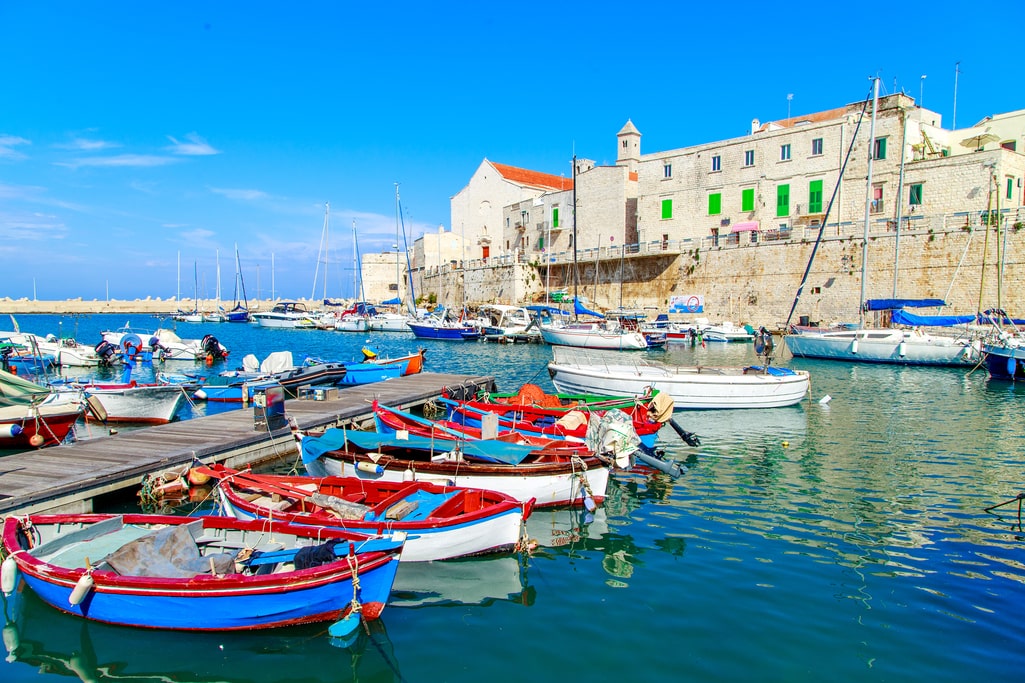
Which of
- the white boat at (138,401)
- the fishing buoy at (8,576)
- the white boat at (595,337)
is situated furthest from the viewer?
the white boat at (595,337)

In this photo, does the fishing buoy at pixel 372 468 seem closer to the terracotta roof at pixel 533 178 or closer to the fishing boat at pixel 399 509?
the fishing boat at pixel 399 509

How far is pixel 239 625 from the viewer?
20.0ft

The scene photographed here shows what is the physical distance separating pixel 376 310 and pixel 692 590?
59.6 metres

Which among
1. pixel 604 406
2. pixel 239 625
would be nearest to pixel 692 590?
pixel 239 625

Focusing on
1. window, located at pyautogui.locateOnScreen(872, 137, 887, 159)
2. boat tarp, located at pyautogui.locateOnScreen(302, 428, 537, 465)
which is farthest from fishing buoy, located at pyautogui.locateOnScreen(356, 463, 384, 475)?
window, located at pyautogui.locateOnScreen(872, 137, 887, 159)

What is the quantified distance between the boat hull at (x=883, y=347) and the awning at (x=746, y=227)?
12.3 metres

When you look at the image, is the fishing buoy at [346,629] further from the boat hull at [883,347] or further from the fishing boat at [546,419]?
the boat hull at [883,347]

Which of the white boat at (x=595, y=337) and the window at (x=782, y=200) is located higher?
the window at (x=782, y=200)

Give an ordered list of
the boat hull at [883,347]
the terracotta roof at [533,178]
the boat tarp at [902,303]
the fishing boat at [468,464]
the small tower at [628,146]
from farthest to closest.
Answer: the terracotta roof at [533,178] → the small tower at [628,146] → the boat tarp at [902,303] → the boat hull at [883,347] → the fishing boat at [468,464]

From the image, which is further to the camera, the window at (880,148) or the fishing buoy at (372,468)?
the window at (880,148)

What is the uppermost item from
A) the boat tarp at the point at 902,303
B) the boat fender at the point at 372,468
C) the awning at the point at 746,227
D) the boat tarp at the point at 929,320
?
the awning at the point at 746,227

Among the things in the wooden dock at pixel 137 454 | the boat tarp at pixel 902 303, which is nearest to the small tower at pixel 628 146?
the boat tarp at pixel 902 303

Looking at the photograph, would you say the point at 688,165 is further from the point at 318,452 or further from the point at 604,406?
the point at 318,452

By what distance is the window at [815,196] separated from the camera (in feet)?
133
